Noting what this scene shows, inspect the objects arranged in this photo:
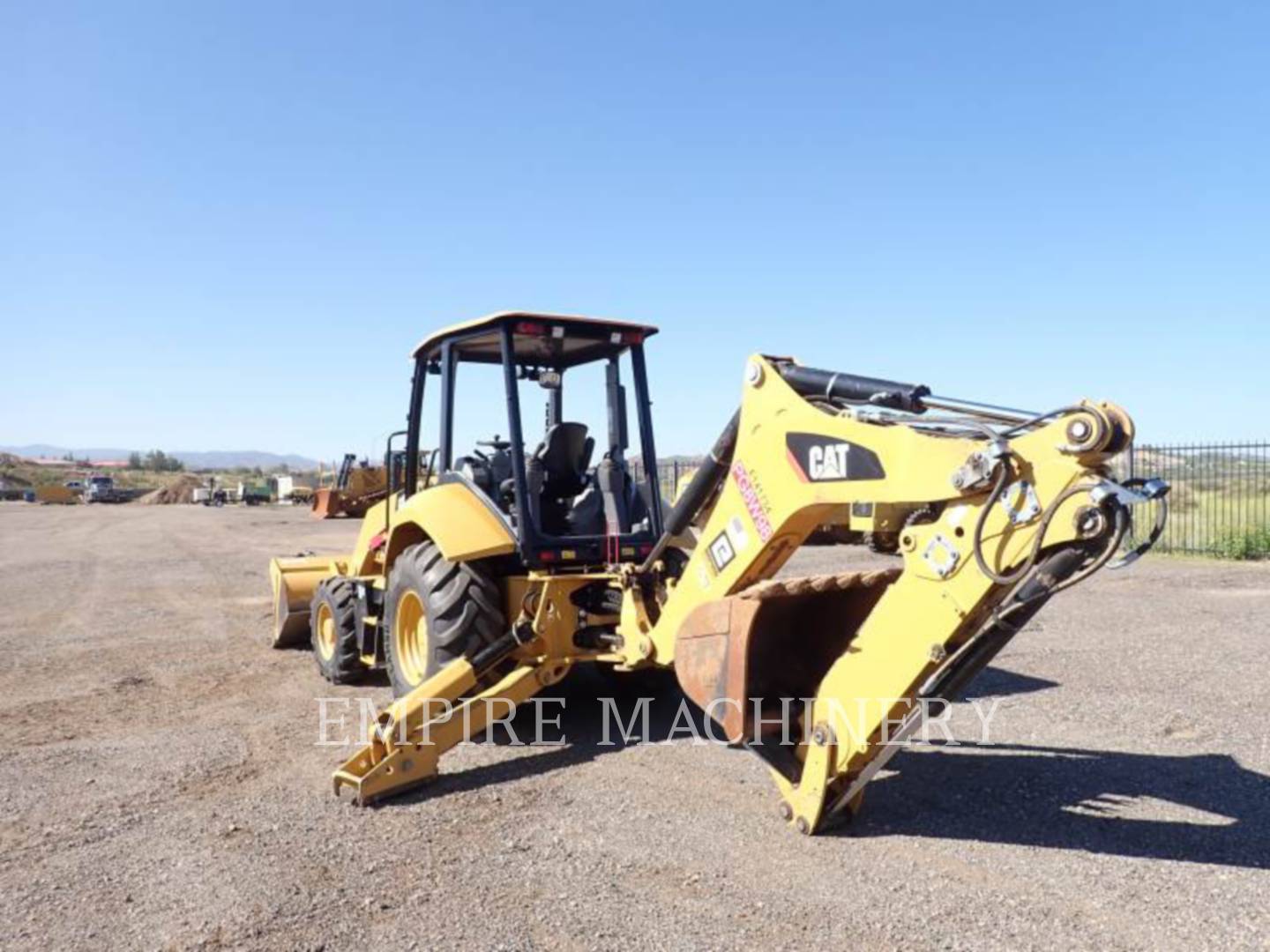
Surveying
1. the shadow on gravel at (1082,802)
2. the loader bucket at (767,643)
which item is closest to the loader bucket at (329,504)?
the loader bucket at (767,643)

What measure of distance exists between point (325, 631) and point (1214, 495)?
1458 centimetres

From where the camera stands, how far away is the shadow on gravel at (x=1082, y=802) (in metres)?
4.04

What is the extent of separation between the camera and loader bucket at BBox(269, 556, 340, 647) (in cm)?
845

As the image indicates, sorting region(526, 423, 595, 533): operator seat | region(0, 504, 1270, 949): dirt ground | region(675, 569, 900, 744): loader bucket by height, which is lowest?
region(0, 504, 1270, 949): dirt ground

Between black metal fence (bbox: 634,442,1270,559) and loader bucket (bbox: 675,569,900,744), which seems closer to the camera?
loader bucket (bbox: 675,569,900,744)

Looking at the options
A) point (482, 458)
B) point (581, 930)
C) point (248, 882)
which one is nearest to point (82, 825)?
point (248, 882)

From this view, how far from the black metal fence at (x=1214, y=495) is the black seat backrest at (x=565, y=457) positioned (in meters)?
8.81

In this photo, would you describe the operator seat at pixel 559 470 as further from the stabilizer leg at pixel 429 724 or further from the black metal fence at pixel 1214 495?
the black metal fence at pixel 1214 495

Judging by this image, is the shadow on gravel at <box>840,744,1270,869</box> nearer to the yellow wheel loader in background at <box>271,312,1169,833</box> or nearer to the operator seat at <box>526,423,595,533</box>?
the yellow wheel loader in background at <box>271,312,1169,833</box>

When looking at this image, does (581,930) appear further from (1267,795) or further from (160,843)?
(1267,795)

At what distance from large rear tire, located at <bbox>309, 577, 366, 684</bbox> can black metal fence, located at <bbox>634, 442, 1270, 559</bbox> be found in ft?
26.4

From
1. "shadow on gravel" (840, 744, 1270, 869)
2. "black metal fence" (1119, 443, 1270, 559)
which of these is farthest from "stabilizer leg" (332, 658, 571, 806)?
"black metal fence" (1119, 443, 1270, 559)

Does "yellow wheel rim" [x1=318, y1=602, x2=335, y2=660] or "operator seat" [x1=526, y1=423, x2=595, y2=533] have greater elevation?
"operator seat" [x1=526, y1=423, x2=595, y2=533]

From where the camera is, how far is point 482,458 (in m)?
6.34
